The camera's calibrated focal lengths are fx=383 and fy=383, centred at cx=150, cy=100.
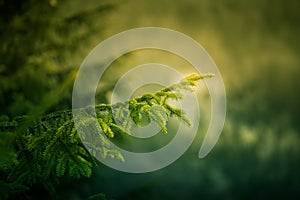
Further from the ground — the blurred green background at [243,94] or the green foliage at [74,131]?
the blurred green background at [243,94]

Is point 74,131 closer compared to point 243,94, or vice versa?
point 74,131

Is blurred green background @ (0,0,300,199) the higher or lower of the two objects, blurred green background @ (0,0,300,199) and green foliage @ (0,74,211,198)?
the higher

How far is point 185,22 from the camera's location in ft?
33.8

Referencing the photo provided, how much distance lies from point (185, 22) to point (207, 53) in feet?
3.37

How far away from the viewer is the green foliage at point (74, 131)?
1.46 m

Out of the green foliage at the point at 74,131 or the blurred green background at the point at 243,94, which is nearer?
the green foliage at the point at 74,131

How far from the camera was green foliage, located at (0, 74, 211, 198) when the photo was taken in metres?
1.46

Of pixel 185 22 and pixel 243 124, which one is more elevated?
pixel 185 22

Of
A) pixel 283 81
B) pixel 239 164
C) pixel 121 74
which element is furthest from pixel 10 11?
pixel 283 81

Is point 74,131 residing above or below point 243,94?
below

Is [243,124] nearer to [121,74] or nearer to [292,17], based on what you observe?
[292,17]

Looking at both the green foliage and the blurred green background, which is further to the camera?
the blurred green background

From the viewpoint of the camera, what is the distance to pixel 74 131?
1.45m

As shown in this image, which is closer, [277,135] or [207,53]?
[207,53]
